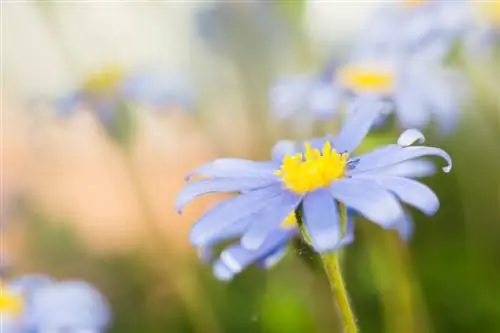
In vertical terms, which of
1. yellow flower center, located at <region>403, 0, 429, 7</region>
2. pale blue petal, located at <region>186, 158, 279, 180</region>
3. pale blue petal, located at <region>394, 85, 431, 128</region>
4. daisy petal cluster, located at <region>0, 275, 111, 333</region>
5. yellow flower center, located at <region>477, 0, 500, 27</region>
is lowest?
pale blue petal, located at <region>186, 158, 279, 180</region>

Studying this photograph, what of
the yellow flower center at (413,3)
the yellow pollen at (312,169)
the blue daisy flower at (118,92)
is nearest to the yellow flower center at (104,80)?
the blue daisy flower at (118,92)

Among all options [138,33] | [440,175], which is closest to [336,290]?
[440,175]

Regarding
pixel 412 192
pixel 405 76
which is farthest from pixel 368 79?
pixel 412 192

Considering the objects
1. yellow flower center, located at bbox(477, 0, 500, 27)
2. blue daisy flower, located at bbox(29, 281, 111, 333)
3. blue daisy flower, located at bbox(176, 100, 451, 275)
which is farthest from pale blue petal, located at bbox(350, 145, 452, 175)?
yellow flower center, located at bbox(477, 0, 500, 27)

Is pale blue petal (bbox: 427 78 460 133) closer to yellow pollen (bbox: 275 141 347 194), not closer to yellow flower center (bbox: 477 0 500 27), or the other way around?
yellow flower center (bbox: 477 0 500 27)

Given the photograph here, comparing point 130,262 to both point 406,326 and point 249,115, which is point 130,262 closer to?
point 249,115

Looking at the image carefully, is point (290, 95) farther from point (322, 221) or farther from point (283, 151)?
point (322, 221)

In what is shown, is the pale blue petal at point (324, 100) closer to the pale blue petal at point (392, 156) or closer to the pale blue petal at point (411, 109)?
the pale blue petal at point (411, 109)
